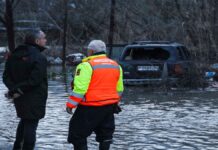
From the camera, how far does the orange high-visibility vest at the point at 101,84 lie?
7535 mm

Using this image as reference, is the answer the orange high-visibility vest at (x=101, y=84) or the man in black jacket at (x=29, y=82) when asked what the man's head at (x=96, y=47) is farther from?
the man in black jacket at (x=29, y=82)

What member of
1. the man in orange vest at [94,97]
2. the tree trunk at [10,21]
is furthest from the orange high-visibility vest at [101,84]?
the tree trunk at [10,21]

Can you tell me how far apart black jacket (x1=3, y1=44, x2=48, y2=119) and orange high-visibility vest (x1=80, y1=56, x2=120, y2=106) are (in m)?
0.67

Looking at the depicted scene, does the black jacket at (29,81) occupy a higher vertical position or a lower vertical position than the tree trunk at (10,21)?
lower

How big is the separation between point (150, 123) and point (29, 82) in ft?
15.0

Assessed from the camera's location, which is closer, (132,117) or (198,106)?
(132,117)

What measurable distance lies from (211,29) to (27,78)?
1595 centimetres

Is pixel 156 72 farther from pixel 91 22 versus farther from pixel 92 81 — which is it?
pixel 91 22

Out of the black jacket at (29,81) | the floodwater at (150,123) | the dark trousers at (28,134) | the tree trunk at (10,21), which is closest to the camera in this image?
the black jacket at (29,81)

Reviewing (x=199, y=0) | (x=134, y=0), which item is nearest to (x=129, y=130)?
(x=199, y=0)

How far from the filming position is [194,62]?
19.4 meters

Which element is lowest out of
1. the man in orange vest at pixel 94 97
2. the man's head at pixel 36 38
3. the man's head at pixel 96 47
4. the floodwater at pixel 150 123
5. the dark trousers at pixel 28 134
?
the floodwater at pixel 150 123

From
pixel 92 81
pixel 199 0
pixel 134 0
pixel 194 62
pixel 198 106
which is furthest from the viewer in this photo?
pixel 134 0

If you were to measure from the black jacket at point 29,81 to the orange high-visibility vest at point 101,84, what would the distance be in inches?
26.5
